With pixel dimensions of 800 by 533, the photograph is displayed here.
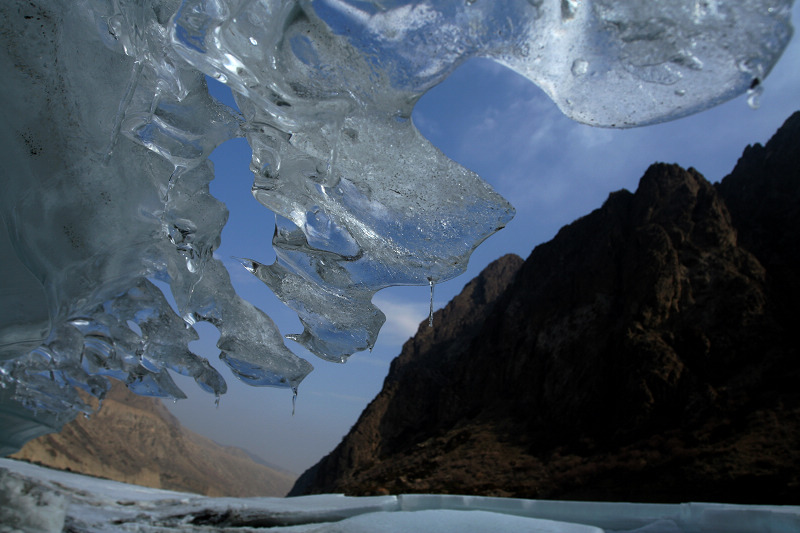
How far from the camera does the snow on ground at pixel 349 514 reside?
208 centimetres

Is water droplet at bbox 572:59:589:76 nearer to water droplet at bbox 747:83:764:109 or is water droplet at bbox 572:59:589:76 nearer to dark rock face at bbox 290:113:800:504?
water droplet at bbox 747:83:764:109

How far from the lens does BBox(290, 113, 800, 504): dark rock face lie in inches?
627

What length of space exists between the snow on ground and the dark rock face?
11775 mm

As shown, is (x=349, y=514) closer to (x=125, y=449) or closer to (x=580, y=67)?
(x=580, y=67)

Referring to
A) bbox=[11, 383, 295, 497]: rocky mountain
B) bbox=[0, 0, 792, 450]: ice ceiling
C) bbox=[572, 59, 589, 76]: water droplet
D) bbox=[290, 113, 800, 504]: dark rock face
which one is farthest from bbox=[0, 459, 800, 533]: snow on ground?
bbox=[11, 383, 295, 497]: rocky mountain

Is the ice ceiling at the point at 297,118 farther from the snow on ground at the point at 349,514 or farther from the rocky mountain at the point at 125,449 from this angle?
the rocky mountain at the point at 125,449

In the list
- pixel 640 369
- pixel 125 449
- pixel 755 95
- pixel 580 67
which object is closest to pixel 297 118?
pixel 580 67

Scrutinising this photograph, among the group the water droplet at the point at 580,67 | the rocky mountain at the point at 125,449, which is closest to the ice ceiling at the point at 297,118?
the water droplet at the point at 580,67

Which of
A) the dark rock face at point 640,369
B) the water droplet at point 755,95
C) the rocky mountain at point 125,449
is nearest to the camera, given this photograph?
the water droplet at point 755,95

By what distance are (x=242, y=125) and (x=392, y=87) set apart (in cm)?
76

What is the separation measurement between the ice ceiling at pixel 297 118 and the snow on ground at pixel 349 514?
801 mm

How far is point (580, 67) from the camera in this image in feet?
3.57


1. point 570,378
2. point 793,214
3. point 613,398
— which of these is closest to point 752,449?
point 613,398

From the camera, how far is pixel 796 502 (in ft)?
36.8
